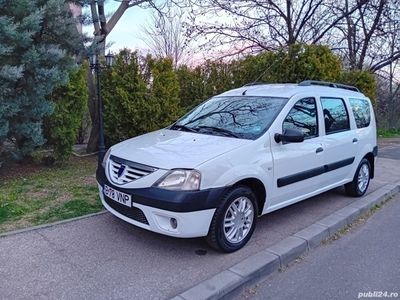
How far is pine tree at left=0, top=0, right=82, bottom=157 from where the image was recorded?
5070 mm

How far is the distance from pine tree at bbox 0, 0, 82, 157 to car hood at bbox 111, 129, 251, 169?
90.1 inches

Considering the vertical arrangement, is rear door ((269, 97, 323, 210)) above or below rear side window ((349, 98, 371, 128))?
below

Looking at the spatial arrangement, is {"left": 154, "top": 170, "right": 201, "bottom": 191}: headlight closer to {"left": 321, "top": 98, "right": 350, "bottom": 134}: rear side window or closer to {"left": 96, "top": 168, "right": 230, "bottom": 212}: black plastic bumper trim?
{"left": 96, "top": 168, "right": 230, "bottom": 212}: black plastic bumper trim

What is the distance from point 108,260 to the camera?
3.24 meters

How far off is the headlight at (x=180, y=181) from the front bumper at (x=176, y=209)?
0.04 meters

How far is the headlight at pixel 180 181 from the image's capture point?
10.3ft

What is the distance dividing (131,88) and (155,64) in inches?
31.9

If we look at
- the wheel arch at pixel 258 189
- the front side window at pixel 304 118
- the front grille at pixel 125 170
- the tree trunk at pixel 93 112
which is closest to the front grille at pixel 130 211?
the front grille at pixel 125 170

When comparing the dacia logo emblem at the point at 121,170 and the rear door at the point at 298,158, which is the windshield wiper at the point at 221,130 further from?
the dacia logo emblem at the point at 121,170

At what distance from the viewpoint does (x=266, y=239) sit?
12.6ft

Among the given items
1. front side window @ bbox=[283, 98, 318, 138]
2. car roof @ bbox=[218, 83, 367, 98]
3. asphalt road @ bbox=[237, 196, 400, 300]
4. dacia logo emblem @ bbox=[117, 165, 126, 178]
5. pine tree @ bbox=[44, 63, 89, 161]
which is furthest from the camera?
pine tree @ bbox=[44, 63, 89, 161]

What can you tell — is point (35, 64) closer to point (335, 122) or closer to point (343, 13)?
point (335, 122)

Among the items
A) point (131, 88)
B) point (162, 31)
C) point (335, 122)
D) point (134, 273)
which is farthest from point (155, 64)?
point (162, 31)

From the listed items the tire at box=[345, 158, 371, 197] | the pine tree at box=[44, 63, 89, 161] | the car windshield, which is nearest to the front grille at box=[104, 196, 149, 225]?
the car windshield
